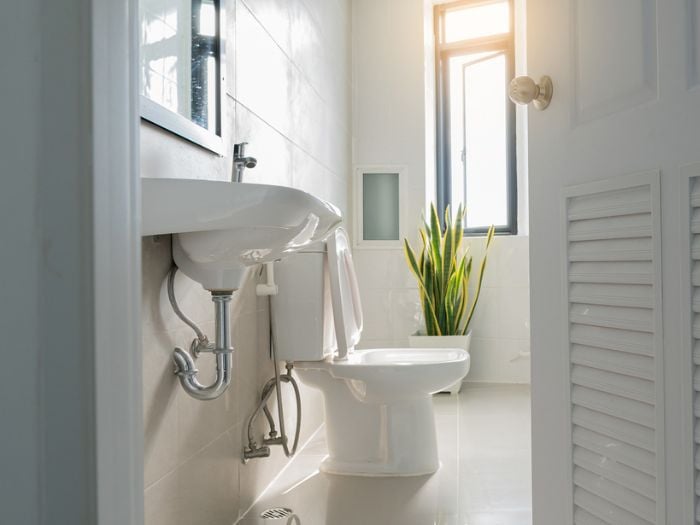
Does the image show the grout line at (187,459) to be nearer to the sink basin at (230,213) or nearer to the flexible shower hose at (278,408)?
the flexible shower hose at (278,408)

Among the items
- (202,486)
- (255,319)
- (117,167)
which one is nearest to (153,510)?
(202,486)

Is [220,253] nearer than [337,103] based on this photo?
Yes

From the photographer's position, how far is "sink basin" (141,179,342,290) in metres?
1.21

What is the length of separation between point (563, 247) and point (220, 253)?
2.38 ft

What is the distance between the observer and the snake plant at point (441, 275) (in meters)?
3.81

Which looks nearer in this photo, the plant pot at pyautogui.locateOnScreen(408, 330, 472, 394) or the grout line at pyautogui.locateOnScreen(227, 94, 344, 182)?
the grout line at pyautogui.locateOnScreen(227, 94, 344, 182)

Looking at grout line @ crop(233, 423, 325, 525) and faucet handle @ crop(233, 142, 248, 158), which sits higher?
faucet handle @ crop(233, 142, 248, 158)

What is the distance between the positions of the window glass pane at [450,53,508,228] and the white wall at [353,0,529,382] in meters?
0.17

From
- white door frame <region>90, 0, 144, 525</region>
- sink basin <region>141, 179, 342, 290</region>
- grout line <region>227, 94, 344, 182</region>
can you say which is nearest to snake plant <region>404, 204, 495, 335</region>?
grout line <region>227, 94, 344, 182</region>

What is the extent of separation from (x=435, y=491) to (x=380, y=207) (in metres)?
2.23

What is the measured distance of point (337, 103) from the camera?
12.0ft

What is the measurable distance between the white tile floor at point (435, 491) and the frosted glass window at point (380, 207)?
147cm

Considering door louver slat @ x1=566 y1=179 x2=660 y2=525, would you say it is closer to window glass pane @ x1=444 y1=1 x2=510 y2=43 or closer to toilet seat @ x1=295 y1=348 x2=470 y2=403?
toilet seat @ x1=295 y1=348 x2=470 y2=403

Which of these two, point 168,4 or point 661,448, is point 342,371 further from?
point 661,448
